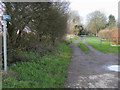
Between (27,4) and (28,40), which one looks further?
(28,40)

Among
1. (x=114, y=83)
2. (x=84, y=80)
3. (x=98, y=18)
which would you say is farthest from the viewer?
(x=98, y=18)

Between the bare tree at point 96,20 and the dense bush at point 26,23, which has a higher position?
the bare tree at point 96,20

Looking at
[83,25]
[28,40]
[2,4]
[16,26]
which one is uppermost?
[83,25]

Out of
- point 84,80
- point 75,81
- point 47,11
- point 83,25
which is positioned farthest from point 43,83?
point 83,25

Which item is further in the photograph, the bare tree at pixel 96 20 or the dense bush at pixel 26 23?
the bare tree at pixel 96 20

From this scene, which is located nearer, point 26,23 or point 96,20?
point 26,23

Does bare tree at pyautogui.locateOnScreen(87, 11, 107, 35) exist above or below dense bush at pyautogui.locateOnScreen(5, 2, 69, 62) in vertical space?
above

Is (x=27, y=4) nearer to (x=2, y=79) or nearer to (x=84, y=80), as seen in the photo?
(x=2, y=79)

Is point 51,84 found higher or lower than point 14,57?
lower

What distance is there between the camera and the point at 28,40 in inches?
291

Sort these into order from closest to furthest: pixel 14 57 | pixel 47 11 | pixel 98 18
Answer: pixel 14 57
pixel 47 11
pixel 98 18

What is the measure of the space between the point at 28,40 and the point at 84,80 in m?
4.56

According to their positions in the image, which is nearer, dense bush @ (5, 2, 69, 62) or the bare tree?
dense bush @ (5, 2, 69, 62)

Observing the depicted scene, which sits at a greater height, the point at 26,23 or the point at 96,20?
the point at 96,20
